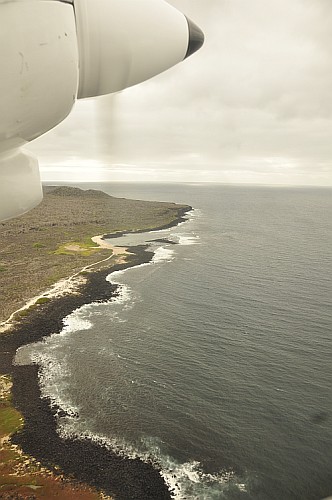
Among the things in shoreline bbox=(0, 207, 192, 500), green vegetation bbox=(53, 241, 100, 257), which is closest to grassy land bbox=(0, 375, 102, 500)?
shoreline bbox=(0, 207, 192, 500)

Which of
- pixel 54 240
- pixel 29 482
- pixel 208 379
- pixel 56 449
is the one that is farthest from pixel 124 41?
pixel 54 240

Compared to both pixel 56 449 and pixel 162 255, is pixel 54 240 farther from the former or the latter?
pixel 56 449

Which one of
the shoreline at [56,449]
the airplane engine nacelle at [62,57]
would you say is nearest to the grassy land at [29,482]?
the shoreline at [56,449]

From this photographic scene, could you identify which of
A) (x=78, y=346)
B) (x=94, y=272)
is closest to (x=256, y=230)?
(x=94, y=272)

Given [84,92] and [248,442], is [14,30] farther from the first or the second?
[248,442]

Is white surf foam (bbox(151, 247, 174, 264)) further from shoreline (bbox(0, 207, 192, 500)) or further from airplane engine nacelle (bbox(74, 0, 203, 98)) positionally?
airplane engine nacelle (bbox(74, 0, 203, 98))

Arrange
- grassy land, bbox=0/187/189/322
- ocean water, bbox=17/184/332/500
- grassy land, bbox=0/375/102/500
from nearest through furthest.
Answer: grassy land, bbox=0/375/102/500
ocean water, bbox=17/184/332/500
grassy land, bbox=0/187/189/322

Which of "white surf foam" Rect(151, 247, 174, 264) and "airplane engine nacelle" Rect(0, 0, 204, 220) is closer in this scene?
"airplane engine nacelle" Rect(0, 0, 204, 220)
